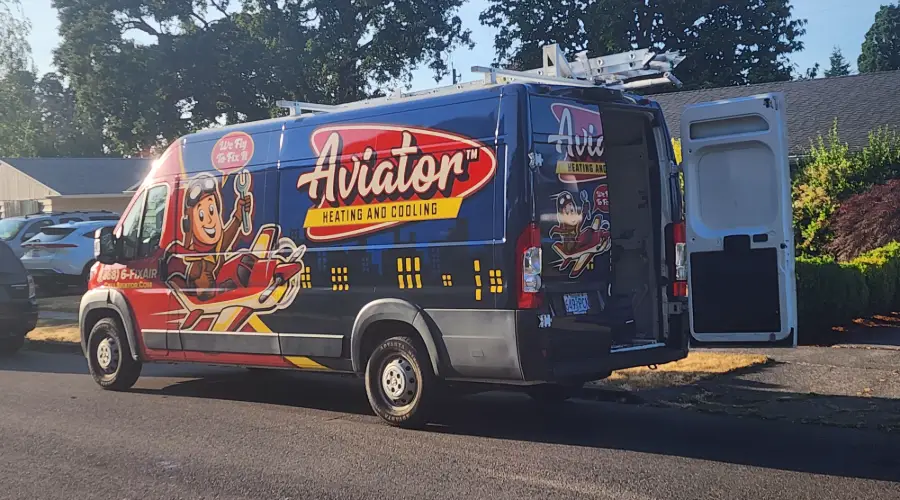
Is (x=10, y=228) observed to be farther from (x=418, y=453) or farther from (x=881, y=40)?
(x=881, y=40)

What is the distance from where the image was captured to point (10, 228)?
23.2 metres

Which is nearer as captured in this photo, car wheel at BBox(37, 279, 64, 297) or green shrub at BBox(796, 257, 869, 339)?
green shrub at BBox(796, 257, 869, 339)

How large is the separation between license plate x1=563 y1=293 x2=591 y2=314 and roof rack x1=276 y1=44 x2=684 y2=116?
5.33 ft

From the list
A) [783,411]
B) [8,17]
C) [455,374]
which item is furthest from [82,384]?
[8,17]

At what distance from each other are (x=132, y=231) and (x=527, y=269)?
4896mm

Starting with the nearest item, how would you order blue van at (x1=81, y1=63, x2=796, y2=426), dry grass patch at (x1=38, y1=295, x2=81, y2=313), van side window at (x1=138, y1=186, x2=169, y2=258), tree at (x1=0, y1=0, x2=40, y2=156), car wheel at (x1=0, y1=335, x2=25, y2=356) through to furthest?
blue van at (x1=81, y1=63, x2=796, y2=426) < van side window at (x1=138, y1=186, x2=169, y2=258) < car wheel at (x1=0, y1=335, x2=25, y2=356) < dry grass patch at (x1=38, y1=295, x2=81, y2=313) < tree at (x1=0, y1=0, x2=40, y2=156)

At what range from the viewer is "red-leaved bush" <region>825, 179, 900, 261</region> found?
1650 centimetres

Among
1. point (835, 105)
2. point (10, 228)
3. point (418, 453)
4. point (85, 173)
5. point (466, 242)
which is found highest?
point (85, 173)

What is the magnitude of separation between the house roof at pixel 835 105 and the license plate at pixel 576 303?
1391cm

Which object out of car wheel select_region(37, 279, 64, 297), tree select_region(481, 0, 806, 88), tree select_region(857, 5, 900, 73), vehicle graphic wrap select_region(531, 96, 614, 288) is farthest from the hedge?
tree select_region(857, 5, 900, 73)

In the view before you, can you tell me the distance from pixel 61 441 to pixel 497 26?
39.6 meters

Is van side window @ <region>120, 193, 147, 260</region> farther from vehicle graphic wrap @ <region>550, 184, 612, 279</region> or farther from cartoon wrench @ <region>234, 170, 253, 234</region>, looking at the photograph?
vehicle graphic wrap @ <region>550, 184, 612, 279</region>

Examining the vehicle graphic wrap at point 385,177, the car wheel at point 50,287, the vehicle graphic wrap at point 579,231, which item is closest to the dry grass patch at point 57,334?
the car wheel at point 50,287

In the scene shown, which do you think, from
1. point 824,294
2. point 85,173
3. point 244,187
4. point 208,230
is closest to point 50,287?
point 208,230
